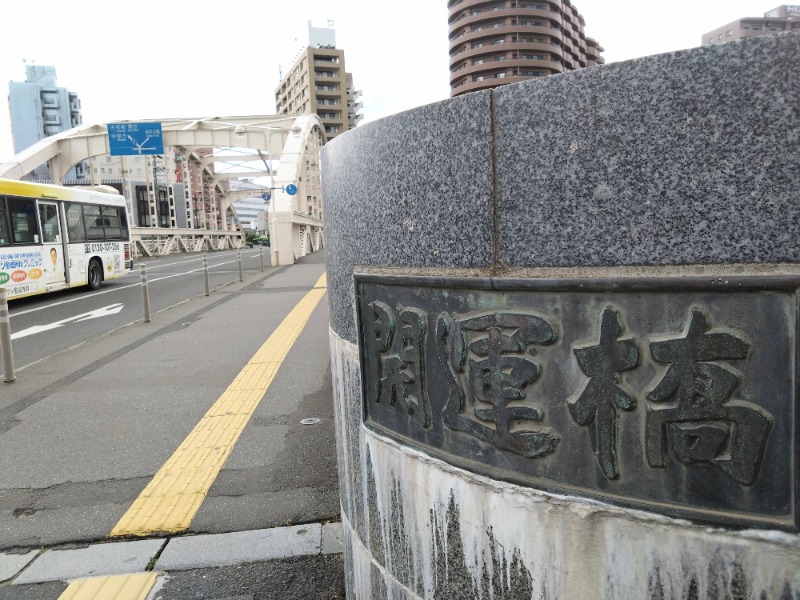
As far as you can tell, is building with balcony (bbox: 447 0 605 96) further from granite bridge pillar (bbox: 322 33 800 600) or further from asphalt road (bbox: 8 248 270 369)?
granite bridge pillar (bbox: 322 33 800 600)

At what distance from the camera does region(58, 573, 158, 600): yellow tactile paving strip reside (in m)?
2.48

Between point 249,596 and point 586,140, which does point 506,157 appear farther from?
point 249,596

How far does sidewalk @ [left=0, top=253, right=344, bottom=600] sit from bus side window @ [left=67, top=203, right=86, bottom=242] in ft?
29.0

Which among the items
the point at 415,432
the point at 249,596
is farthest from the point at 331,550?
the point at 415,432

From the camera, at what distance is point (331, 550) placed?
284 cm

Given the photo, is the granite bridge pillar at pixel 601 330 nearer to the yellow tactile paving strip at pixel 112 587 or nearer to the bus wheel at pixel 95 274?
the yellow tactile paving strip at pixel 112 587

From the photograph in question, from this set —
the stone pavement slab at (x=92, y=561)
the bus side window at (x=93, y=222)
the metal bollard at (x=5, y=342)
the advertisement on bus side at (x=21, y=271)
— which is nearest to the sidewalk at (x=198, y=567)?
the stone pavement slab at (x=92, y=561)

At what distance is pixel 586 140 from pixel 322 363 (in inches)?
218

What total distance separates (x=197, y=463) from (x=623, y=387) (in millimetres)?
3276

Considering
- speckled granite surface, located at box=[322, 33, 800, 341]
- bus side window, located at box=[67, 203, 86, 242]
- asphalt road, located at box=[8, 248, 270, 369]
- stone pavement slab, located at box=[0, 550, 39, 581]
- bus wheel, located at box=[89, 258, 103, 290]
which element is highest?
bus side window, located at box=[67, 203, 86, 242]

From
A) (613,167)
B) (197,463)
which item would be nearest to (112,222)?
(197,463)

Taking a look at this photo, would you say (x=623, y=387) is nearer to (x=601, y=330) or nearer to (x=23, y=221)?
(x=601, y=330)

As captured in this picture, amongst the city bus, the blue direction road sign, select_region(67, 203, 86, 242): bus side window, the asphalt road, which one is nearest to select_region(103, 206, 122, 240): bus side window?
the city bus

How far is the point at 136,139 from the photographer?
30266 millimetres
